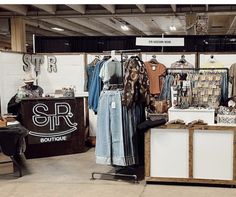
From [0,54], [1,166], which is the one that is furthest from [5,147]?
[0,54]

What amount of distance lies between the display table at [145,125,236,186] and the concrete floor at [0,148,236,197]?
0.42 feet

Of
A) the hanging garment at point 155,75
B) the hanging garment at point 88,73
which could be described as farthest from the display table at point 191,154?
the hanging garment at point 88,73

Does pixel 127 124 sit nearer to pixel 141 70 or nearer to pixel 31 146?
pixel 141 70

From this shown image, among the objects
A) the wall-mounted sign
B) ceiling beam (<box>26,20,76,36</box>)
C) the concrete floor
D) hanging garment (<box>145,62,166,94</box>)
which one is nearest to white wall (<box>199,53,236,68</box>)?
hanging garment (<box>145,62,166,94</box>)

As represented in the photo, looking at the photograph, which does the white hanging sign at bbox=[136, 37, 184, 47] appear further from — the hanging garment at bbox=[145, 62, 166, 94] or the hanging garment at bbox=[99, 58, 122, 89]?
the hanging garment at bbox=[99, 58, 122, 89]

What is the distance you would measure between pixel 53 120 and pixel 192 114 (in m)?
2.44

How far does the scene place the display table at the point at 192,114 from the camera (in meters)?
4.45

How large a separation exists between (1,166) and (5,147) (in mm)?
491

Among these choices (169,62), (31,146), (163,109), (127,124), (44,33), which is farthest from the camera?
(44,33)

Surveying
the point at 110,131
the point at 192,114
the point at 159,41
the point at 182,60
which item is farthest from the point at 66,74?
the point at 192,114

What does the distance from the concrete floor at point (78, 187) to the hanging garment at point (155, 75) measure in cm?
158

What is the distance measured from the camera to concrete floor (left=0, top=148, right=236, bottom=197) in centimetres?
420

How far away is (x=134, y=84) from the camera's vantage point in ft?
14.7

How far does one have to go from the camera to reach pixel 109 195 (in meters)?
4.16
